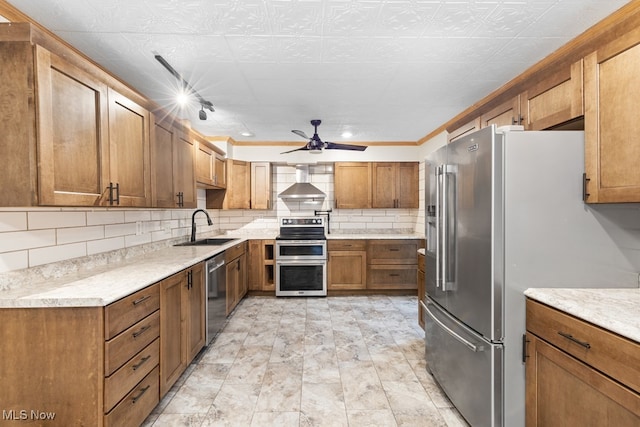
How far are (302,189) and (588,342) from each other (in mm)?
3972

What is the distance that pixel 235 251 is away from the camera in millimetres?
3779

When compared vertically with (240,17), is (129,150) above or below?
below

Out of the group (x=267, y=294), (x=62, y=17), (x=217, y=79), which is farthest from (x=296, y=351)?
(x=62, y=17)

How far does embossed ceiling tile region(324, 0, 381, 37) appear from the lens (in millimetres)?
1621

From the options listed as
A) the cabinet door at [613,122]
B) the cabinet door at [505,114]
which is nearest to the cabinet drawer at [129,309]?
the cabinet door at [613,122]

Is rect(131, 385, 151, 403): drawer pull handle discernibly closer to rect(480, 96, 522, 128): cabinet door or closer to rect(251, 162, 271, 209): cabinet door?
rect(480, 96, 522, 128): cabinet door

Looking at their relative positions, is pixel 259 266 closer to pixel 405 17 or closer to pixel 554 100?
pixel 405 17

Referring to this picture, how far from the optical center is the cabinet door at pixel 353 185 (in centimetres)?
486

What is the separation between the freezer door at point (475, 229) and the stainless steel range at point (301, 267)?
8.52ft

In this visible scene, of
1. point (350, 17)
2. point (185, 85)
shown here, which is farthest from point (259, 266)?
point (350, 17)

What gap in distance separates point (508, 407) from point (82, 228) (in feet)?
9.54

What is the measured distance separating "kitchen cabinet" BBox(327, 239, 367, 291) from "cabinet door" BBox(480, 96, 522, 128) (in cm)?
252

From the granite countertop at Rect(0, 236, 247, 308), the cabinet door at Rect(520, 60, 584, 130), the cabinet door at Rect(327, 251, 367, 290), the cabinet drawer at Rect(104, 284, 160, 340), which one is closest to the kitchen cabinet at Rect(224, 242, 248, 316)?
the granite countertop at Rect(0, 236, 247, 308)

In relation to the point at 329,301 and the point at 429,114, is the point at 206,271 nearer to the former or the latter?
the point at 329,301
